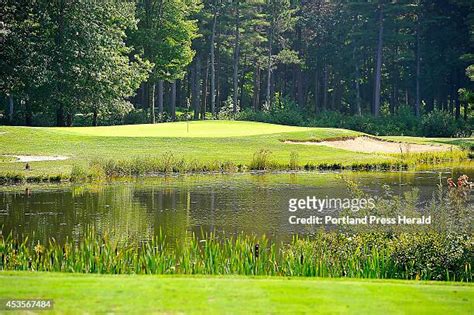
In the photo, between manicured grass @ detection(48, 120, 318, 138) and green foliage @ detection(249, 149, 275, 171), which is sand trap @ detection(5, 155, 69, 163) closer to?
manicured grass @ detection(48, 120, 318, 138)

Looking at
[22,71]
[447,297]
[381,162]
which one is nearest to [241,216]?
[447,297]

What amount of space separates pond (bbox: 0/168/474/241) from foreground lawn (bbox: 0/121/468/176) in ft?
12.3

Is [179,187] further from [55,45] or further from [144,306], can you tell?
[55,45]

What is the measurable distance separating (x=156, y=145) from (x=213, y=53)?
117 feet

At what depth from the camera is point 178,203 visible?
20.8 m

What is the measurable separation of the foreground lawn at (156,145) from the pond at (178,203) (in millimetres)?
3743

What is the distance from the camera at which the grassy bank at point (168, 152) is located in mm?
28469

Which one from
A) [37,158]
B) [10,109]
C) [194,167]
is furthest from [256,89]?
[37,158]

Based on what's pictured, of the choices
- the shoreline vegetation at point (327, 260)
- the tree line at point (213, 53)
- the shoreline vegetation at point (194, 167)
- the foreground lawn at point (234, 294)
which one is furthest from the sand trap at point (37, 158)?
the foreground lawn at point (234, 294)

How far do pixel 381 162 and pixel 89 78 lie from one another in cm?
2251

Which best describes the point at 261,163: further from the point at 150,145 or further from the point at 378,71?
the point at 378,71

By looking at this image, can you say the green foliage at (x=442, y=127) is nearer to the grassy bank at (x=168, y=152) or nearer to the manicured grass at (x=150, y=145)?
the manicured grass at (x=150, y=145)

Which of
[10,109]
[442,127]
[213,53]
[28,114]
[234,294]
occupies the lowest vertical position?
[234,294]

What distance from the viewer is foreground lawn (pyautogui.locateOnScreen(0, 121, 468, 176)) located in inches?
1210
